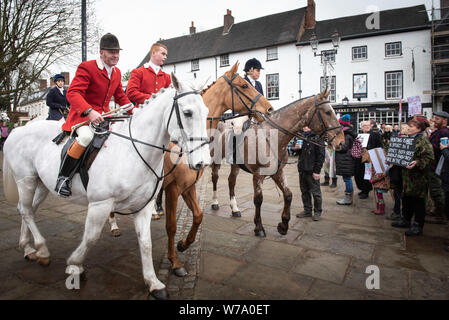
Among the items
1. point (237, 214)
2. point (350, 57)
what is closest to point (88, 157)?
point (237, 214)

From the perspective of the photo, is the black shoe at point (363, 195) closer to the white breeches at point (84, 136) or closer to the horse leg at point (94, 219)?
the horse leg at point (94, 219)

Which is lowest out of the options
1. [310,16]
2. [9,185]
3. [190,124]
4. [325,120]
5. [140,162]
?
[9,185]

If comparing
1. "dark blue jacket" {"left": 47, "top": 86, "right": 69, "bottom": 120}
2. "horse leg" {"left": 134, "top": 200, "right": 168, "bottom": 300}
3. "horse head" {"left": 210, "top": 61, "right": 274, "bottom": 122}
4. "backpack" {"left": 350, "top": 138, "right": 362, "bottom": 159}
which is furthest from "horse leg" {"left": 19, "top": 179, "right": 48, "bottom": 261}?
"backpack" {"left": 350, "top": 138, "right": 362, "bottom": 159}

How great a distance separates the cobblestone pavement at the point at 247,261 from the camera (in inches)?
111

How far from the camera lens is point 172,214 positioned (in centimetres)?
325

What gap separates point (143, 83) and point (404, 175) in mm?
4672

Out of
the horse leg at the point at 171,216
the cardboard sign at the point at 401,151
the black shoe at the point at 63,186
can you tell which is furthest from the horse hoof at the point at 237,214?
Result: the black shoe at the point at 63,186

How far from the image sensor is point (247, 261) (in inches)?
139

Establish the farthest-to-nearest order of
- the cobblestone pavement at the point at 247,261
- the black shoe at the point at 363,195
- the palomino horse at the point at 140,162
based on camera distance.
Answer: the black shoe at the point at 363,195
the cobblestone pavement at the point at 247,261
the palomino horse at the point at 140,162

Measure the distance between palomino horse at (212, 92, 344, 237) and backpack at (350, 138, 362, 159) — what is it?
2.33 meters

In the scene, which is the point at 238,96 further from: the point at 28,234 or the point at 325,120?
the point at 28,234

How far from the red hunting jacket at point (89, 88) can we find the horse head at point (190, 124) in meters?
1.03

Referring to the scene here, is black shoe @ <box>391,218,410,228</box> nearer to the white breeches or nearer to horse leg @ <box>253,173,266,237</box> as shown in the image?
horse leg @ <box>253,173,266,237</box>

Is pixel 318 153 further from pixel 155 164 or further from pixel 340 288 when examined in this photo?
pixel 155 164
